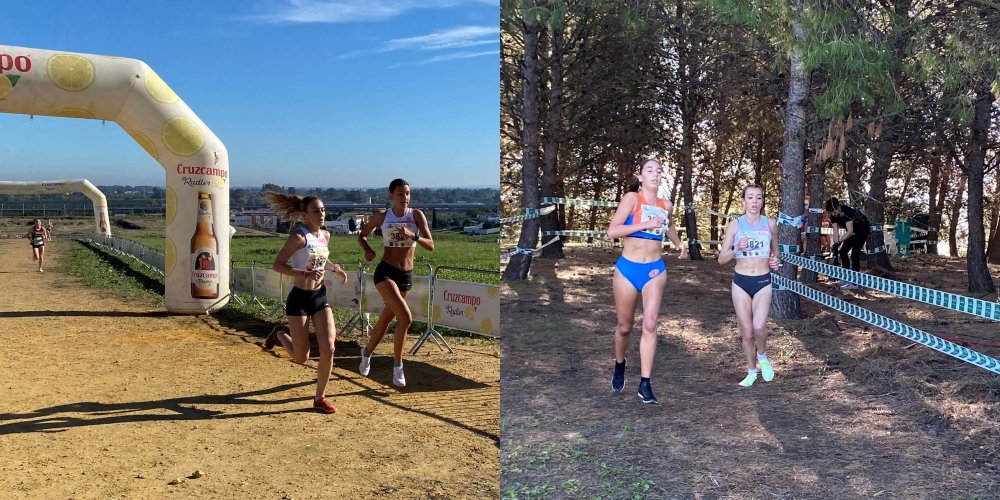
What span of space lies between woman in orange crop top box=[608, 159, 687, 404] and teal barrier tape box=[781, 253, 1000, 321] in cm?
215

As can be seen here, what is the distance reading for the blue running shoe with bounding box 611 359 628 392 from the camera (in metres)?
5.35

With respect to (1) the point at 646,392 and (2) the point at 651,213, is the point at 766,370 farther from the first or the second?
(2) the point at 651,213

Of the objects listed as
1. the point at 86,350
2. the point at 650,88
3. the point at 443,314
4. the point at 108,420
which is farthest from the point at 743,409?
the point at 650,88

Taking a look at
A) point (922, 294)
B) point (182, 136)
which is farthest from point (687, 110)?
point (922, 294)

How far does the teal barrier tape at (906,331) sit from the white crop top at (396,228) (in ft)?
13.7

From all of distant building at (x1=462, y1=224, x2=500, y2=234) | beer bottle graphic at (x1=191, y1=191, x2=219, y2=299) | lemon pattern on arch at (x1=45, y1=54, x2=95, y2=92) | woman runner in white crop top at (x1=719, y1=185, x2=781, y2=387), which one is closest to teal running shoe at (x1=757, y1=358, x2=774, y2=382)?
woman runner in white crop top at (x1=719, y1=185, x2=781, y2=387)

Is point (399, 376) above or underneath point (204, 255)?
underneath

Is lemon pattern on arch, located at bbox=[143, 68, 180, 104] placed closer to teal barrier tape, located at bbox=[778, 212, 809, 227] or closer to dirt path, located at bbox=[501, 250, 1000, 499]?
dirt path, located at bbox=[501, 250, 1000, 499]

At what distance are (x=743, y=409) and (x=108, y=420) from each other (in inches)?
181

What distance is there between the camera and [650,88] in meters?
16.2

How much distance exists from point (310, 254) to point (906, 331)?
496 centimetres

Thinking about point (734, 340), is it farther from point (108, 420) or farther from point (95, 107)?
point (95, 107)

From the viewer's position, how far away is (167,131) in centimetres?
1037

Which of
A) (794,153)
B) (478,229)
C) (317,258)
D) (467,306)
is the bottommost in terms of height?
(467,306)
